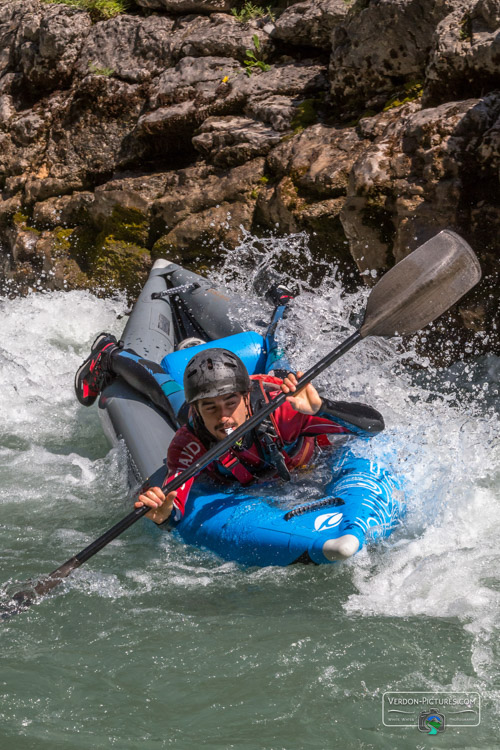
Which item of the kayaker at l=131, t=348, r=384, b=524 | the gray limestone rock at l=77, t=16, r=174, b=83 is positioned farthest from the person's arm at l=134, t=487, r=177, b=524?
the gray limestone rock at l=77, t=16, r=174, b=83

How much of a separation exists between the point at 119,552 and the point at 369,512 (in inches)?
52.5

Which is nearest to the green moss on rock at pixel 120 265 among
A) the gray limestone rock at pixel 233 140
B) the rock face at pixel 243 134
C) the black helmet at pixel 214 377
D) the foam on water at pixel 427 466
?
the rock face at pixel 243 134

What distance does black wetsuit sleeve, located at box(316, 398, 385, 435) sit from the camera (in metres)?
3.52

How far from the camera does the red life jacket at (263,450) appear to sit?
143 inches

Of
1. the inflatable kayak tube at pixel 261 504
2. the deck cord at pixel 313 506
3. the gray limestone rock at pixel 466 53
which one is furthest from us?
the gray limestone rock at pixel 466 53

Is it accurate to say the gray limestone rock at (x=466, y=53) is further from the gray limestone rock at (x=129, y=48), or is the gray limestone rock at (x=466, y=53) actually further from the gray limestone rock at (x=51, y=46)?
the gray limestone rock at (x=51, y=46)

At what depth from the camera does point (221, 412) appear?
3.56m

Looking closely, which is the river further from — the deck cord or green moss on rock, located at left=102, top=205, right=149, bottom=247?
green moss on rock, located at left=102, top=205, right=149, bottom=247

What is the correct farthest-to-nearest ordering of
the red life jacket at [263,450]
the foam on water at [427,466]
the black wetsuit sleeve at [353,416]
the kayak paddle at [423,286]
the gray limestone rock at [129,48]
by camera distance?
the gray limestone rock at [129,48] → the kayak paddle at [423,286] → the red life jacket at [263,450] → the black wetsuit sleeve at [353,416] → the foam on water at [427,466]

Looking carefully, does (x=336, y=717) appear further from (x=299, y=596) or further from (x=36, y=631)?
(x=36, y=631)

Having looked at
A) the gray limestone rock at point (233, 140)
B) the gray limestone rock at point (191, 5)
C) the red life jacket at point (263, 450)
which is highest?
the gray limestone rock at point (191, 5)

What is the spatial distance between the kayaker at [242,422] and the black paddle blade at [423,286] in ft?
1.81

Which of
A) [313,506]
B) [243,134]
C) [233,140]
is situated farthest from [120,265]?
[313,506]

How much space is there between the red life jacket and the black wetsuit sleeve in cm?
27
